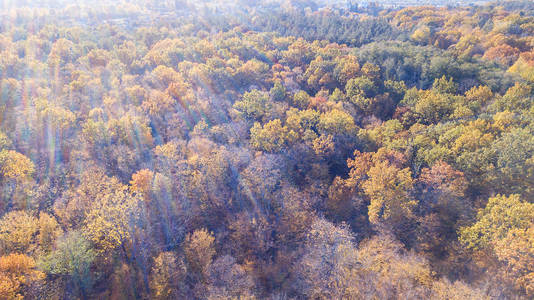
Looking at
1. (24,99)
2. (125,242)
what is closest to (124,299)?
(125,242)

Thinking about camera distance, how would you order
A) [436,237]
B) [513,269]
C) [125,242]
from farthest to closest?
1. [436,237]
2. [125,242]
3. [513,269]

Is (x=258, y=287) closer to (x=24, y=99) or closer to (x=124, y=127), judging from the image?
(x=124, y=127)

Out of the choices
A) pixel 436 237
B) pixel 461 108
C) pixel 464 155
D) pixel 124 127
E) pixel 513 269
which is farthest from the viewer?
pixel 461 108

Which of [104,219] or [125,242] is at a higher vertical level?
[104,219]

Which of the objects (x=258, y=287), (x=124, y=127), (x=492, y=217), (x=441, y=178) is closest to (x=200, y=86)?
(x=124, y=127)

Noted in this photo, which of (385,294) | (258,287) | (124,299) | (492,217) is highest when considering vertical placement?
(492,217)

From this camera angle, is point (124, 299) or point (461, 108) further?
point (461, 108)
